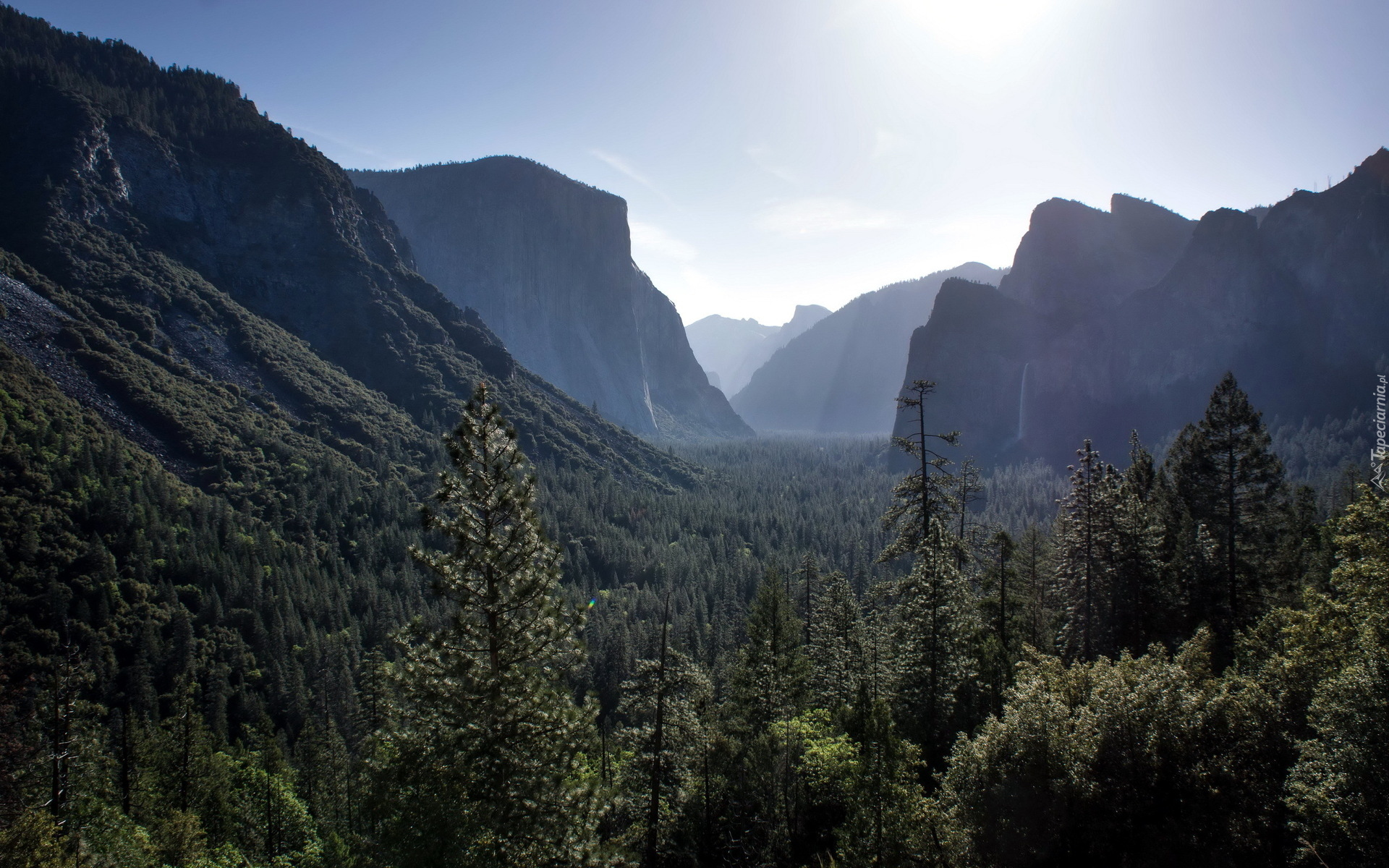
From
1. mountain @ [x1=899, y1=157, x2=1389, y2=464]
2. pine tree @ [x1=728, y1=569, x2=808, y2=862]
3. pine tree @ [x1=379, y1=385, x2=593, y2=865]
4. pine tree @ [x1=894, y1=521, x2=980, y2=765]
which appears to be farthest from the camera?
mountain @ [x1=899, y1=157, x2=1389, y2=464]

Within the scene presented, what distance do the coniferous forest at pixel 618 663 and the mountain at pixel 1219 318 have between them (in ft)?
300

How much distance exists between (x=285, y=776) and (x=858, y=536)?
93011 mm

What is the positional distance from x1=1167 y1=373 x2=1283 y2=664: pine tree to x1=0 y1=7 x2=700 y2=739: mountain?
99.0 feet

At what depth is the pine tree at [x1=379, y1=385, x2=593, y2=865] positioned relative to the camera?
31.9 ft

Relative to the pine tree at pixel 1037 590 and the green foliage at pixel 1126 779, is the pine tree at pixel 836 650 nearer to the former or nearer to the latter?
the pine tree at pixel 1037 590

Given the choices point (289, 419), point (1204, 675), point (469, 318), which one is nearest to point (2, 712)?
point (1204, 675)

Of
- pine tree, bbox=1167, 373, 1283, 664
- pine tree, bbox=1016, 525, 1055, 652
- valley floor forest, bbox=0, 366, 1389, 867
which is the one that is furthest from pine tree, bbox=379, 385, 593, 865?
pine tree, bbox=1016, 525, 1055, 652

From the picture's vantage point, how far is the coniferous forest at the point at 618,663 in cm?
1052

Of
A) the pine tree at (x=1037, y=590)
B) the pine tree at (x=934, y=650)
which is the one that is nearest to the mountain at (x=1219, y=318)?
the pine tree at (x=1037, y=590)

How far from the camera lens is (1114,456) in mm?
169625

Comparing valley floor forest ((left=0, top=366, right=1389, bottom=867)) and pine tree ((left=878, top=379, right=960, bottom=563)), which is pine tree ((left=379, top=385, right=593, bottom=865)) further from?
pine tree ((left=878, top=379, right=960, bottom=563))

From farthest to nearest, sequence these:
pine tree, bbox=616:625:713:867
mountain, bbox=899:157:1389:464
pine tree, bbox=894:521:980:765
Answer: mountain, bbox=899:157:1389:464 → pine tree, bbox=894:521:980:765 → pine tree, bbox=616:625:713:867

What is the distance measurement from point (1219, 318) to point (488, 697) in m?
217

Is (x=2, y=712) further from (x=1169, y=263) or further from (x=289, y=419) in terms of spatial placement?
(x=1169, y=263)
